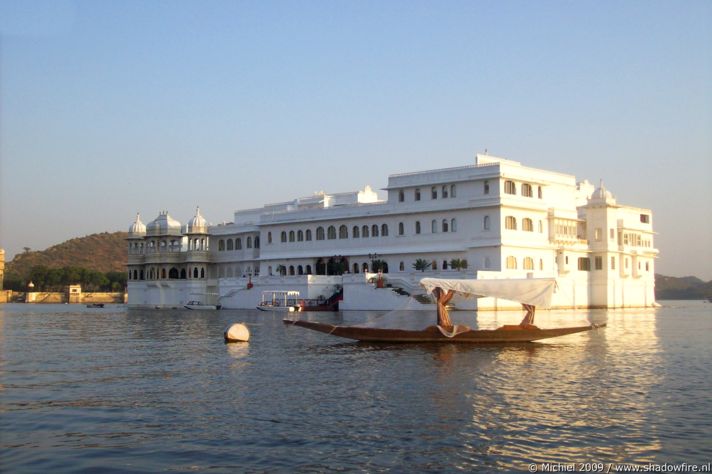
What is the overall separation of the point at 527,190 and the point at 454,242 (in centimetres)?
735

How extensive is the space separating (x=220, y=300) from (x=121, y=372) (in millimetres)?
52696

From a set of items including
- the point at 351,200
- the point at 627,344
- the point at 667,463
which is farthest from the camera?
the point at 351,200

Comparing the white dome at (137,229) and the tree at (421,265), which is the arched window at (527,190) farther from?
the white dome at (137,229)

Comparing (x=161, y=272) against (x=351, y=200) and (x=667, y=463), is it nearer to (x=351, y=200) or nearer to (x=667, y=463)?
(x=351, y=200)

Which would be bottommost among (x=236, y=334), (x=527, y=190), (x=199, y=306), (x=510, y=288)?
(x=236, y=334)

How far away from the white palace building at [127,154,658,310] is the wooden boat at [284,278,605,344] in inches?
953

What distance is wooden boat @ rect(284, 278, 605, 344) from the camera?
32.0 meters

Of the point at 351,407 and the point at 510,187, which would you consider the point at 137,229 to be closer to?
the point at 510,187

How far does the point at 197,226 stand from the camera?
283ft

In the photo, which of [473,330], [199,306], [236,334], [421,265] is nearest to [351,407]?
[473,330]

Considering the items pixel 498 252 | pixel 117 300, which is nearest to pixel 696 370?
pixel 498 252

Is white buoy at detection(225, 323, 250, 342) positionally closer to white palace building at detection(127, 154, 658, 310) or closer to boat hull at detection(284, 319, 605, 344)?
boat hull at detection(284, 319, 605, 344)

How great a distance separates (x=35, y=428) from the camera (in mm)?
16156

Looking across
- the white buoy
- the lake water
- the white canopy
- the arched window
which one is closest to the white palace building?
the arched window
